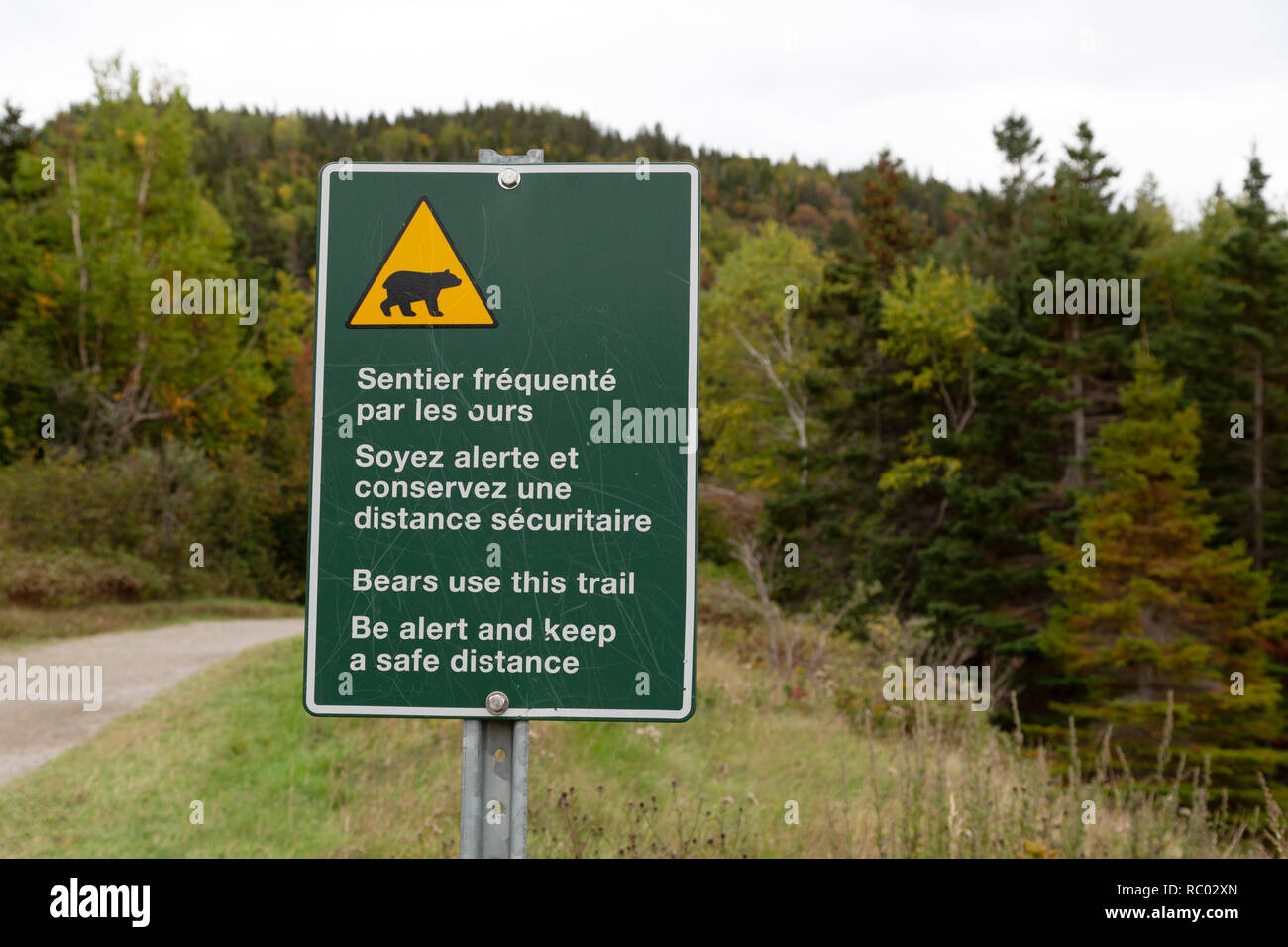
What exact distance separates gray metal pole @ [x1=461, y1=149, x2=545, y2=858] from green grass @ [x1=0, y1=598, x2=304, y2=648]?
1511cm

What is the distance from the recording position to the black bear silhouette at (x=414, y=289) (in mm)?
Answer: 2270

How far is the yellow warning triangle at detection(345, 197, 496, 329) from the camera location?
2.27 m

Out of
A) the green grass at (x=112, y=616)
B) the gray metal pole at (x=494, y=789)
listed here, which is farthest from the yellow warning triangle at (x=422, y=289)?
the green grass at (x=112, y=616)

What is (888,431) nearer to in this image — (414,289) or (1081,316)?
(1081,316)

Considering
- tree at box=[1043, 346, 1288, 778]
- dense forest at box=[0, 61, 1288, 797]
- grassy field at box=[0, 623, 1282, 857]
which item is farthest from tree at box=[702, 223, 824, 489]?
grassy field at box=[0, 623, 1282, 857]

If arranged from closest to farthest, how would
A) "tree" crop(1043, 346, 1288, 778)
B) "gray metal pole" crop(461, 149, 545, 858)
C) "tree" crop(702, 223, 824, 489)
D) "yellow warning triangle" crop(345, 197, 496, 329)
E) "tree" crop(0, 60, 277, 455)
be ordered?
"gray metal pole" crop(461, 149, 545, 858) → "yellow warning triangle" crop(345, 197, 496, 329) → "tree" crop(1043, 346, 1288, 778) → "tree" crop(0, 60, 277, 455) → "tree" crop(702, 223, 824, 489)

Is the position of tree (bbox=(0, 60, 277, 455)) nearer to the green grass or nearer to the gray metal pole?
the green grass

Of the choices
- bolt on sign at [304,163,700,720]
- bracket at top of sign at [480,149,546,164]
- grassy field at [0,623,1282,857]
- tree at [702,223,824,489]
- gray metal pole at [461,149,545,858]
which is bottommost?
grassy field at [0,623,1282,857]

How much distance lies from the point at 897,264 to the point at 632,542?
3631 centimetres

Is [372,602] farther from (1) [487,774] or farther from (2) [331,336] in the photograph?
(2) [331,336]

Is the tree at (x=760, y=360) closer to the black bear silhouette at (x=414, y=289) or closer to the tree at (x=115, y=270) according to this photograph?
the tree at (x=115, y=270)

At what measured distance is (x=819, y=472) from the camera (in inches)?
1309

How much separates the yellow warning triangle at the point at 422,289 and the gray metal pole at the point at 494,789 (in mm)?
852

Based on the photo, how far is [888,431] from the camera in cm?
3488
